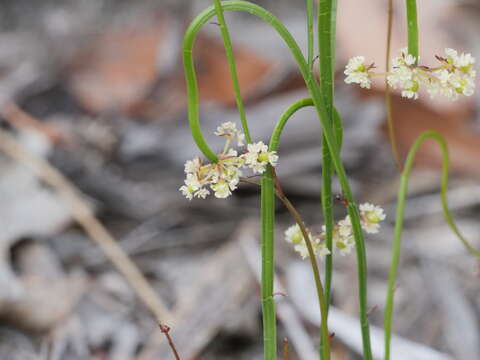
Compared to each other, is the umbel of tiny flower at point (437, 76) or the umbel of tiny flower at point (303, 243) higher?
the umbel of tiny flower at point (437, 76)

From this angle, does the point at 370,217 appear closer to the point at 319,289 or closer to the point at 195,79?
the point at 319,289

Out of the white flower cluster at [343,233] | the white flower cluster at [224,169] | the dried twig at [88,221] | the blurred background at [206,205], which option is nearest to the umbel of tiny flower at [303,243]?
the white flower cluster at [343,233]

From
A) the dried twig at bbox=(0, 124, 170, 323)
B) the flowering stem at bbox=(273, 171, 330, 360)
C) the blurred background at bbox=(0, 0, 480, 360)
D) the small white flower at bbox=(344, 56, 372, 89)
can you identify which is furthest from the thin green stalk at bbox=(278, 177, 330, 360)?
the dried twig at bbox=(0, 124, 170, 323)

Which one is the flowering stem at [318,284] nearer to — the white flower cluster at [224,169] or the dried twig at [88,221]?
the white flower cluster at [224,169]

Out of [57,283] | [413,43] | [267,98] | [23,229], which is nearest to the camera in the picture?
[413,43]

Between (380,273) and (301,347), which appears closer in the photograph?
(301,347)

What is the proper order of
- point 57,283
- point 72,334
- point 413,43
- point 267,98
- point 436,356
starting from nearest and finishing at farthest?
point 413,43
point 436,356
point 72,334
point 57,283
point 267,98

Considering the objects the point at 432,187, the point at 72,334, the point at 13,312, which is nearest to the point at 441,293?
the point at 432,187

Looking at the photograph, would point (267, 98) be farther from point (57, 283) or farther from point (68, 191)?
point (57, 283)
